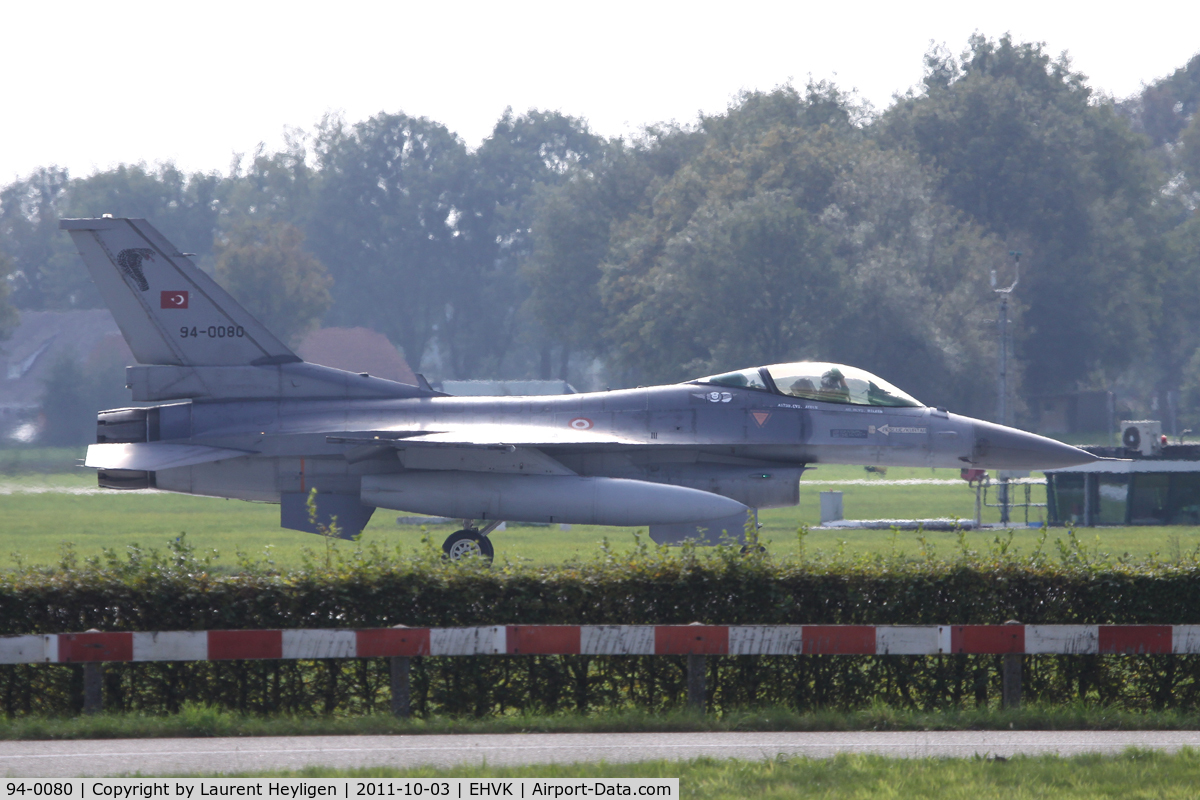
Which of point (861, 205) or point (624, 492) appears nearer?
point (624, 492)

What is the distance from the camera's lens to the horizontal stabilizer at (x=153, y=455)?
1766cm

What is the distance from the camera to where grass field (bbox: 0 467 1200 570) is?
1953cm

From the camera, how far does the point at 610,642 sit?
8.66 m

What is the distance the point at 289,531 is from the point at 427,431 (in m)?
8.47

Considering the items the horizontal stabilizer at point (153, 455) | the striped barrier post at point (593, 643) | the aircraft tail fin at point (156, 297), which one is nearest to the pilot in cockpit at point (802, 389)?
the aircraft tail fin at point (156, 297)

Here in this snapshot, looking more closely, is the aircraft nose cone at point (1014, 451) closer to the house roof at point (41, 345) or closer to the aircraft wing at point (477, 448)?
the aircraft wing at point (477, 448)

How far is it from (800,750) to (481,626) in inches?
94.6

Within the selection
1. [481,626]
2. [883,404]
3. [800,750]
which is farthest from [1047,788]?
[883,404]

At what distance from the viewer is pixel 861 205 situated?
241 feet

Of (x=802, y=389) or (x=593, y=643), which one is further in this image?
(x=802, y=389)

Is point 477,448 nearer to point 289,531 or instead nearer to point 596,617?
point 596,617

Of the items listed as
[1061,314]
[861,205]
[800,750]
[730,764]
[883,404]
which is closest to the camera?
[730,764]

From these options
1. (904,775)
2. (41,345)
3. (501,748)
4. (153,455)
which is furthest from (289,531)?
(41,345)

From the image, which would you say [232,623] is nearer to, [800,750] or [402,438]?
[800,750]
